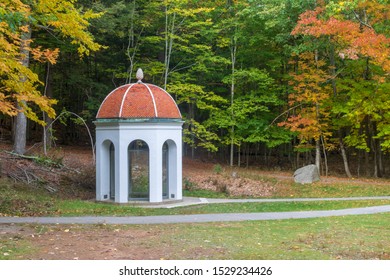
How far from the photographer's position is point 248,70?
96.1ft

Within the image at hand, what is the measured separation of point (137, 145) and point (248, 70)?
14064mm

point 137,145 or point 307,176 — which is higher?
point 137,145

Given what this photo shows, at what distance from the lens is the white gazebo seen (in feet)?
53.7

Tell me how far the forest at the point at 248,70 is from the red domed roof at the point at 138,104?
4403mm

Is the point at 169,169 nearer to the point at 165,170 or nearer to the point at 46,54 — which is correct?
the point at 165,170

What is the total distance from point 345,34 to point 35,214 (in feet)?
49.2

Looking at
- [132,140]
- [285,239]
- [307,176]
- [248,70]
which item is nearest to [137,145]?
[132,140]

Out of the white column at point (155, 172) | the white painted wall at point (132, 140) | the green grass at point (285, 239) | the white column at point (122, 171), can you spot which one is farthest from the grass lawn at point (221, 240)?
the white column at point (122, 171)

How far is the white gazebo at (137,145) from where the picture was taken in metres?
16.4

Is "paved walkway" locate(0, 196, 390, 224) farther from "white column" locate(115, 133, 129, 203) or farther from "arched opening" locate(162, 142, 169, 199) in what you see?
"arched opening" locate(162, 142, 169, 199)

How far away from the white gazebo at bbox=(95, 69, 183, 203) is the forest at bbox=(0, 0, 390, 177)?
14.2ft

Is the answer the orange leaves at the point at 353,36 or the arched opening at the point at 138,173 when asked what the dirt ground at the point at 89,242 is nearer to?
the arched opening at the point at 138,173

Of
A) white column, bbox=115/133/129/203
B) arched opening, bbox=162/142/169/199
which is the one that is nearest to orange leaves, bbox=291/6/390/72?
arched opening, bbox=162/142/169/199

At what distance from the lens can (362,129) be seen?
29.5 meters
